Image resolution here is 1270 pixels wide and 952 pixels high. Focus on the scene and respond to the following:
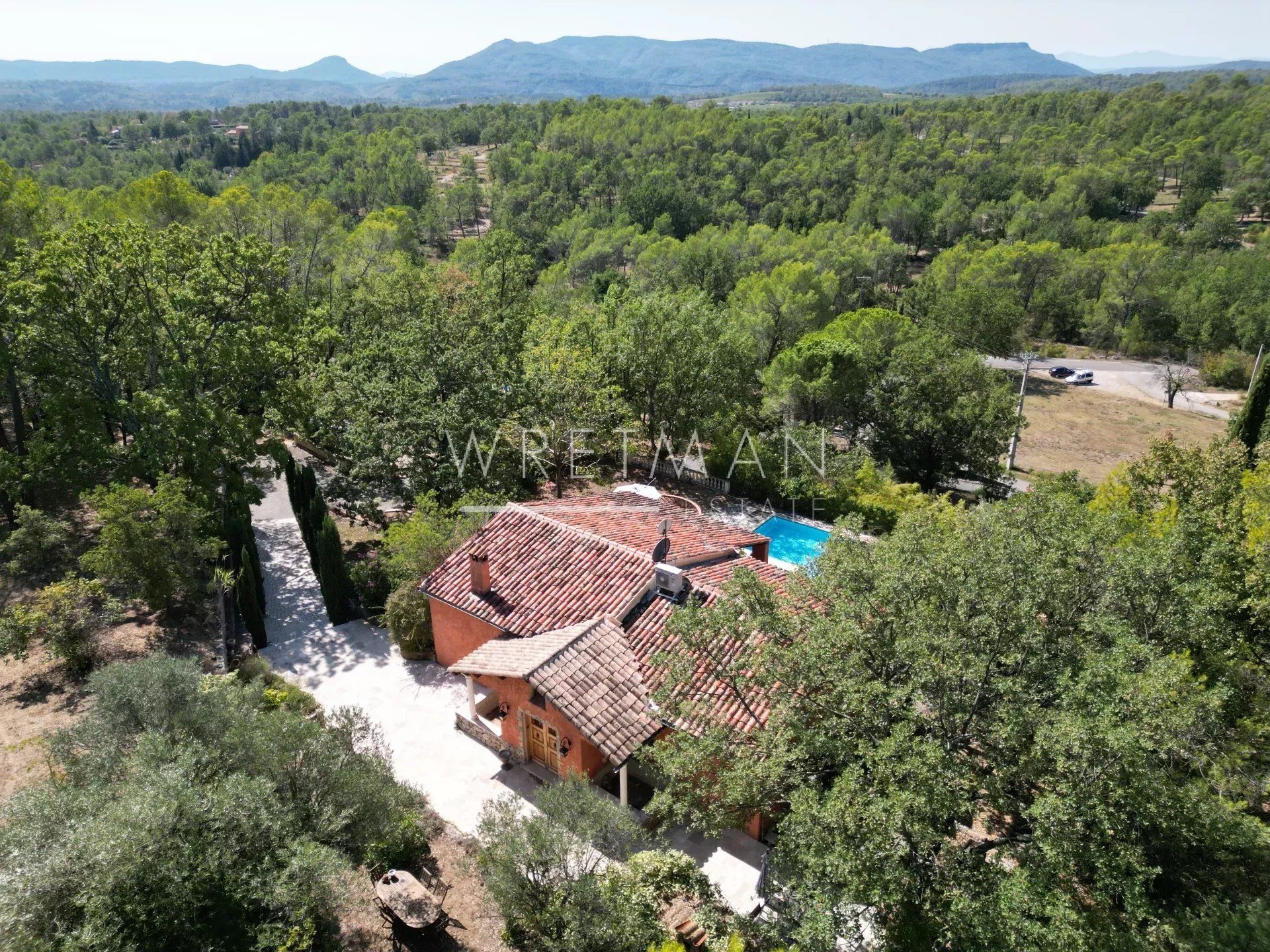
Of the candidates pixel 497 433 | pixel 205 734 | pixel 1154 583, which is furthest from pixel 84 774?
pixel 1154 583

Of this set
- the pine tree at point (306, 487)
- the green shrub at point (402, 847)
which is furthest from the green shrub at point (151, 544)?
the green shrub at point (402, 847)

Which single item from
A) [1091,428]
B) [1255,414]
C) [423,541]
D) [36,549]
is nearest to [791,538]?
[423,541]

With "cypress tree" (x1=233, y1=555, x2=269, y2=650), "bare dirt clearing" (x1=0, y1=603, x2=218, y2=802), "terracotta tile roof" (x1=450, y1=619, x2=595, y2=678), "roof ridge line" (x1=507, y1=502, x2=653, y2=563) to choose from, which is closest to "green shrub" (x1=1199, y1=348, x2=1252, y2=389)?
"roof ridge line" (x1=507, y1=502, x2=653, y2=563)

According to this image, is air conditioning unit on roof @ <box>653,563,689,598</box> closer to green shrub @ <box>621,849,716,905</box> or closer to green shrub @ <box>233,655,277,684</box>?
green shrub @ <box>621,849,716,905</box>

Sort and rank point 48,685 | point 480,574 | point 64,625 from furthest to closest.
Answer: point 480,574
point 48,685
point 64,625

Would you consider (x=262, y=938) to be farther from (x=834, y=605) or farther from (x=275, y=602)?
(x=275, y=602)

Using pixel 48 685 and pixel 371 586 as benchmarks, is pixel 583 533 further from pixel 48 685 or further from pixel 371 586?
pixel 48 685

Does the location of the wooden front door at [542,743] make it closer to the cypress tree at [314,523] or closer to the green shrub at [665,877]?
the green shrub at [665,877]
